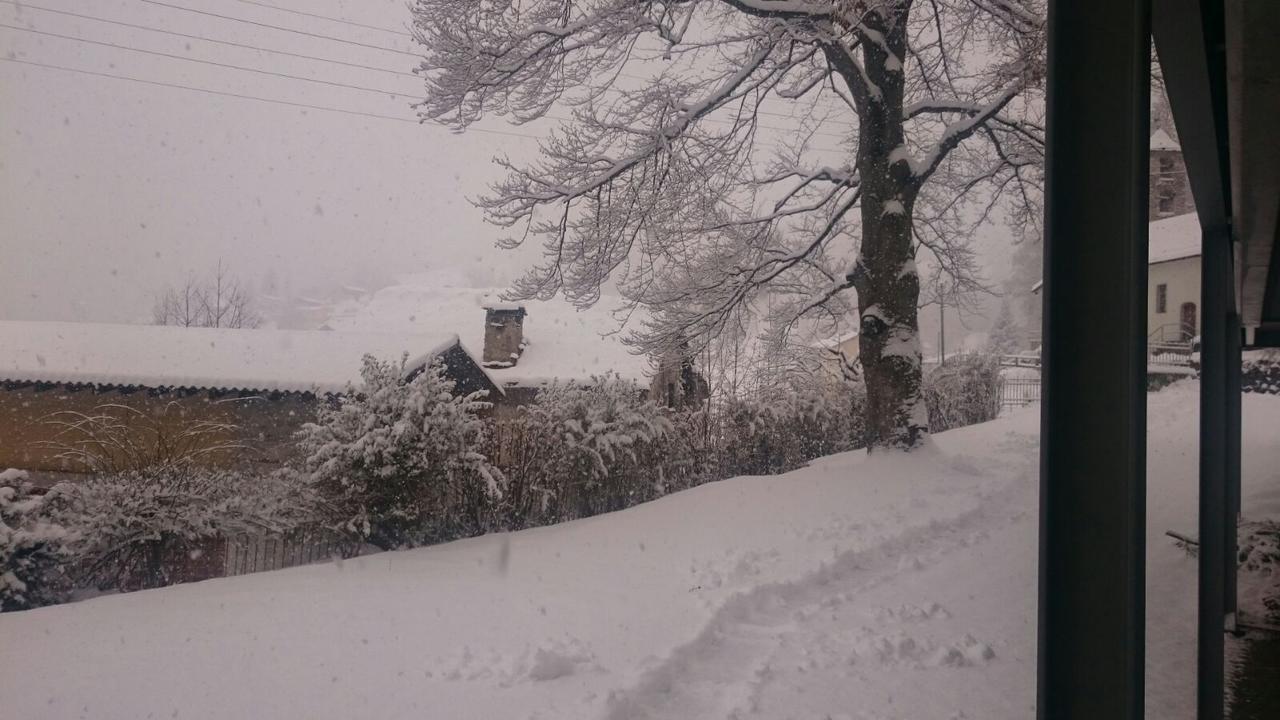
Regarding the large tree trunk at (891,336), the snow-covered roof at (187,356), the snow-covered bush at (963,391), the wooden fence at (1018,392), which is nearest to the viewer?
the snow-covered roof at (187,356)

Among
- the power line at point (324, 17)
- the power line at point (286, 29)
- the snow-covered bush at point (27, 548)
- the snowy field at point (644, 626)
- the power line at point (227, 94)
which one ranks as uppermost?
the power line at point (324, 17)

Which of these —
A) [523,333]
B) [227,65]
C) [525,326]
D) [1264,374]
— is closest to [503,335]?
[523,333]

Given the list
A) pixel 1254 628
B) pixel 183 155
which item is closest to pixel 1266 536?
pixel 1254 628

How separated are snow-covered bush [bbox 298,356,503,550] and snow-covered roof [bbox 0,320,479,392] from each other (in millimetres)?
102

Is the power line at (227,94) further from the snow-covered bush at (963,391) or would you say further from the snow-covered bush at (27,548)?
the snow-covered bush at (963,391)

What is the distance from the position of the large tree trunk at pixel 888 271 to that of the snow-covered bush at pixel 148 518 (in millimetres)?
2800

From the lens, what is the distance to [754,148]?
161 inches

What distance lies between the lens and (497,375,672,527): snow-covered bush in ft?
8.28

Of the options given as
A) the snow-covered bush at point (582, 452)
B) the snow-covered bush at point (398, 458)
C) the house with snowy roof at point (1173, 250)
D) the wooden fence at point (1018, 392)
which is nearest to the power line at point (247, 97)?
the snow-covered bush at point (398, 458)

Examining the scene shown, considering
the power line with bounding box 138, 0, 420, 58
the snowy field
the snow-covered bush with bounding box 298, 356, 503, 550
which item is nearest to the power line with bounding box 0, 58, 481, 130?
the power line with bounding box 138, 0, 420, 58

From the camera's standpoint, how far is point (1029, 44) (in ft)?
12.9

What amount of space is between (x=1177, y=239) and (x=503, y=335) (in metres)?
2.55

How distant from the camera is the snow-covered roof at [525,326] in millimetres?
2479

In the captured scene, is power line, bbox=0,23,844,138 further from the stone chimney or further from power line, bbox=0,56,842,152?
the stone chimney
